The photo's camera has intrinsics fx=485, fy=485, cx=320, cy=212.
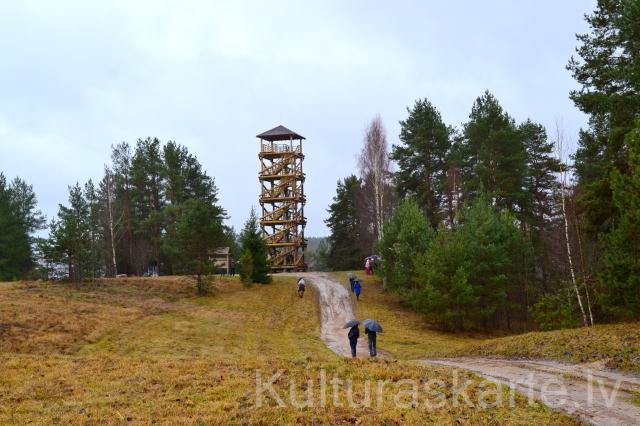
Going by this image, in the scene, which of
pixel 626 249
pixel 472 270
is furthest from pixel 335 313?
pixel 626 249

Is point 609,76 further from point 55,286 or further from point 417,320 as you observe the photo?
point 55,286

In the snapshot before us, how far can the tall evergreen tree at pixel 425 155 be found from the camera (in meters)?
44.3

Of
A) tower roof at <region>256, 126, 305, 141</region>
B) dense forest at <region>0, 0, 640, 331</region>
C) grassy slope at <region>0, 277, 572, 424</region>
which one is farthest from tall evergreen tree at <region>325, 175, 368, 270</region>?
grassy slope at <region>0, 277, 572, 424</region>

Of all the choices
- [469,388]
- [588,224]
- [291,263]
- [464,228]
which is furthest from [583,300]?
[291,263]

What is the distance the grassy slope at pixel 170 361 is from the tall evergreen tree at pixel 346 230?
25139 millimetres

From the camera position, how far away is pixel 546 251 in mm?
35719

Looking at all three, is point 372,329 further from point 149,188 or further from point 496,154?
point 149,188

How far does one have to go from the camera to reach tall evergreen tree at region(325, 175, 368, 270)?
198ft

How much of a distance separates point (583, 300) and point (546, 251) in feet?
38.2

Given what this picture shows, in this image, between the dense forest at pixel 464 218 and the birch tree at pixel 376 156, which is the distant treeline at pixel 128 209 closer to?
the dense forest at pixel 464 218

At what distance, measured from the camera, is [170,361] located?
16688 millimetres

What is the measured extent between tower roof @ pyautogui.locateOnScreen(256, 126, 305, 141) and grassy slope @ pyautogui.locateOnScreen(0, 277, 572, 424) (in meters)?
23.0

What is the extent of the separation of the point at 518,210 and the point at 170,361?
3270 centimetres

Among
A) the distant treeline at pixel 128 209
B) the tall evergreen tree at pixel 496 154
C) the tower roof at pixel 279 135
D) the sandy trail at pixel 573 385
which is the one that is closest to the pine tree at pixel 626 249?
the sandy trail at pixel 573 385
